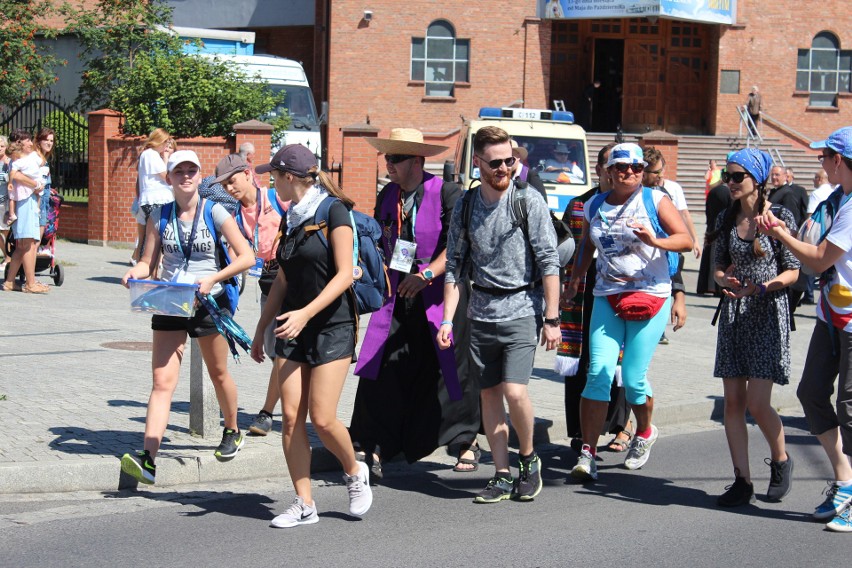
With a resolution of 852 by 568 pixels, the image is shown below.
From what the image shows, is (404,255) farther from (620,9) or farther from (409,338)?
(620,9)

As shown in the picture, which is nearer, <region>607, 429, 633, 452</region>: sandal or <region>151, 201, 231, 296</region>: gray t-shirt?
<region>151, 201, 231, 296</region>: gray t-shirt

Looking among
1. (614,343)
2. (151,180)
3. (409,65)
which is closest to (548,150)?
(151,180)

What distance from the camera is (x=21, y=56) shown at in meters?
25.1

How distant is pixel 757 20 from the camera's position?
36.4 m

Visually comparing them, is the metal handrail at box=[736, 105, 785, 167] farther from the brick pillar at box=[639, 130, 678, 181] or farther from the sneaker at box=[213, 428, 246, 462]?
the sneaker at box=[213, 428, 246, 462]

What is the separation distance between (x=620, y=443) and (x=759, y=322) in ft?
6.45

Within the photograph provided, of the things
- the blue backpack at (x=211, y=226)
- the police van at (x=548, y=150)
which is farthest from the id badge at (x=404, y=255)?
the police van at (x=548, y=150)

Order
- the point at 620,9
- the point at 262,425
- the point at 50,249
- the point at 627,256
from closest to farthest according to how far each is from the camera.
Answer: the point at 627,256 → the point at 262,425 → the point at 50,249 → the point at 620,9

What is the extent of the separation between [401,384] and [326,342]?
4.82 feet

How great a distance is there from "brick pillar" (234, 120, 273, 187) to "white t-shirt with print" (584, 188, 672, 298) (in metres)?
14.2

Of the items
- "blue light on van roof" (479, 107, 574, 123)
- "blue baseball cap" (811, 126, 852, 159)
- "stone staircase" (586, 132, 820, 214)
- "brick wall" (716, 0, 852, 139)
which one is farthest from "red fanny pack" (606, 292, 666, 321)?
"brick wall" (716, 0, 852, 139)

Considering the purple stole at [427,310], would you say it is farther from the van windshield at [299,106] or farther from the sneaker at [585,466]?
the van windshield at [299,106]

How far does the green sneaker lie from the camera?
6.75 metres

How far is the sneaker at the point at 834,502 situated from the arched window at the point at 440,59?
96.6ft
